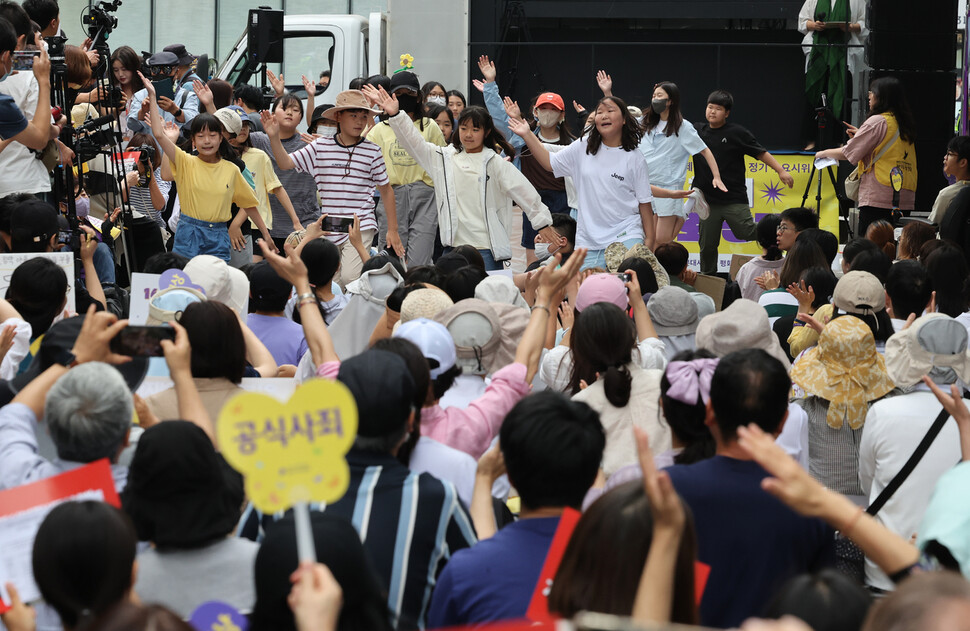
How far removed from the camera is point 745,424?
270cm

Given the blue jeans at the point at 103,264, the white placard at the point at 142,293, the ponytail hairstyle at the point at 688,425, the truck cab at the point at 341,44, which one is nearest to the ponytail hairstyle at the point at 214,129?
the blue jeans at the point at 103,264

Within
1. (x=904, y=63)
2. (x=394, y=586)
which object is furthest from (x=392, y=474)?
(x=904, y=63)

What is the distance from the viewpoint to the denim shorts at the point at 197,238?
743cm

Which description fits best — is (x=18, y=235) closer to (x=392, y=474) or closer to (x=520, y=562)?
(x=392, y=474)

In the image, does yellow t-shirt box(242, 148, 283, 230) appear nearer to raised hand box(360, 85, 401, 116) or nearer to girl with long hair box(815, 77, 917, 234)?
raised hand box(360, 85, 401, 116)

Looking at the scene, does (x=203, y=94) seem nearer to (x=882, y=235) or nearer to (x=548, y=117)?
(x=548, y=117)

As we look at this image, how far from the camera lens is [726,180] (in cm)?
980

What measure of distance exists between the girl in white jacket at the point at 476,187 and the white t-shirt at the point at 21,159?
99.4 inches

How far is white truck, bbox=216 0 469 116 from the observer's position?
1368cm

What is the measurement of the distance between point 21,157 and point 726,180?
5.91 m

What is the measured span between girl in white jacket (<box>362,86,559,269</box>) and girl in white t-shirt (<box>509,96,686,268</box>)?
10.3 inches

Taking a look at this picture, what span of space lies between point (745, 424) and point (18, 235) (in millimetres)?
3726

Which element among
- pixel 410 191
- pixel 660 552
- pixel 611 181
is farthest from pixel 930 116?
pixel 660 552

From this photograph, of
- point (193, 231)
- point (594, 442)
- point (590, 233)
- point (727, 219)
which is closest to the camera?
point (594, 442)
